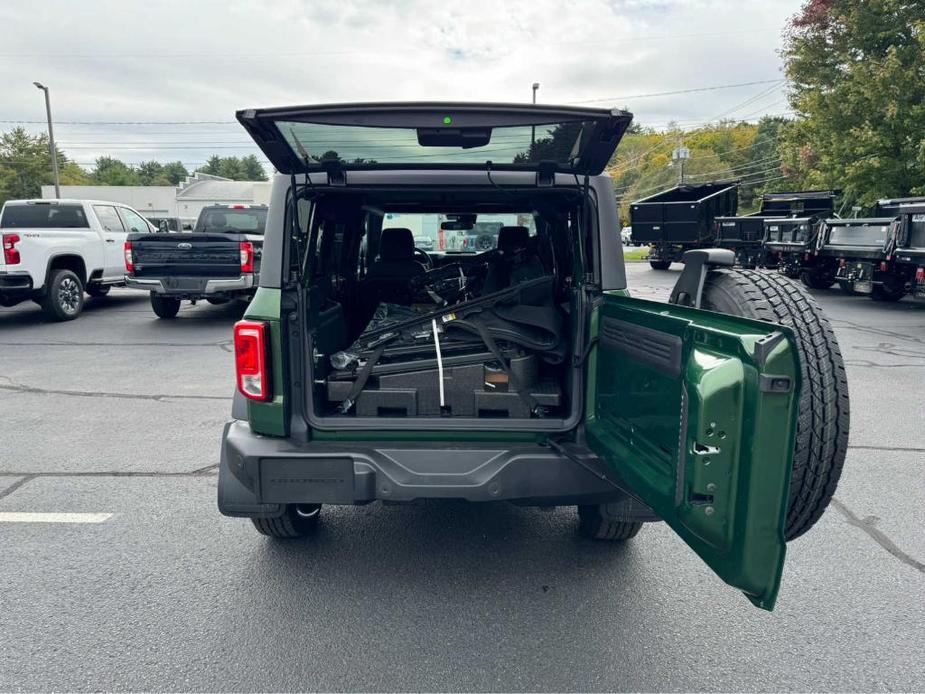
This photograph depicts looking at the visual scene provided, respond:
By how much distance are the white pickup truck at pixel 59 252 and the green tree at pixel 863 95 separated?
1692cm

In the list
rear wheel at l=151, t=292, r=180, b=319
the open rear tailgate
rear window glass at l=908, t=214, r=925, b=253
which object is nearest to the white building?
rear wheel at l=151, t=292, r=180, b=319

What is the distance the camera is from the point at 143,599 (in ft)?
9.50

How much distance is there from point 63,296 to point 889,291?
50.2 ft

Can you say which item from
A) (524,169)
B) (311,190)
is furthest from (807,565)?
(311,190)

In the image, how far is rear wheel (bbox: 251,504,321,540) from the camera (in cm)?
326

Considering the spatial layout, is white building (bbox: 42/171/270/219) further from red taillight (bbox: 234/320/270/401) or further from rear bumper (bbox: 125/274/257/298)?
red taillight (bbox: 234/320/270/401)

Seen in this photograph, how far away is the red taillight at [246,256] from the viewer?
33.1ft

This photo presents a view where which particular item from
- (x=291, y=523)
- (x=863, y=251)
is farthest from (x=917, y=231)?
(x=291, y=523)

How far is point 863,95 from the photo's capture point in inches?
667

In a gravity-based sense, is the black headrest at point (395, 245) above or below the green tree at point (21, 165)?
below

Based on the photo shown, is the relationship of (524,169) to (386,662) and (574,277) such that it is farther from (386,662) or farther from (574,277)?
(386,662)

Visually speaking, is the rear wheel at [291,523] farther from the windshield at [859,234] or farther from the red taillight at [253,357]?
the windshield at [859,234]

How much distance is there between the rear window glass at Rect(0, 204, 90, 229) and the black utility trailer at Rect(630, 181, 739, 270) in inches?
582

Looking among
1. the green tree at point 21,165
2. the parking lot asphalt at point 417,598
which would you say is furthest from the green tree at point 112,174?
the parking lot asphalt at point 417,598
